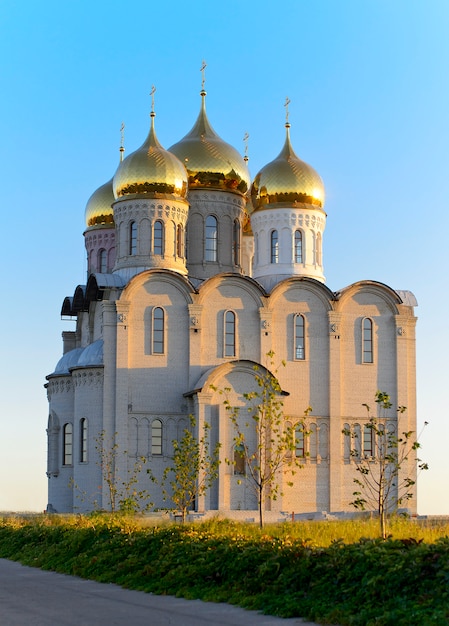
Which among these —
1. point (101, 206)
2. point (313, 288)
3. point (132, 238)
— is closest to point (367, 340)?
point (313, 288)

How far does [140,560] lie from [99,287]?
67.5 feet

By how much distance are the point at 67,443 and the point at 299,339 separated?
783 centimetres

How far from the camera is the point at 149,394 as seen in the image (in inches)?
1241

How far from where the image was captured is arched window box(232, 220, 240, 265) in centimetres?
3631

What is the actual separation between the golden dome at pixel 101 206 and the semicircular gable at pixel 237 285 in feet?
26.5

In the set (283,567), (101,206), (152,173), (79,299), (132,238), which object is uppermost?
(101,206)

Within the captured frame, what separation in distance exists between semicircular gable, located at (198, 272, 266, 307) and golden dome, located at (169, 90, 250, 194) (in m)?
4.47

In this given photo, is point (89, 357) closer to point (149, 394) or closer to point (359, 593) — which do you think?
point (149, 394)

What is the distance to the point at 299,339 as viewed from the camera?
109 feet

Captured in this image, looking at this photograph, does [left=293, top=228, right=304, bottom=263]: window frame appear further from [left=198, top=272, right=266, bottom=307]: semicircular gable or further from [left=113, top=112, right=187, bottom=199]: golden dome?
[left=113, top=112, right=187, bottom=199]: golden dome

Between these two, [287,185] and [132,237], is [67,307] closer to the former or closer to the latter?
[132,237]

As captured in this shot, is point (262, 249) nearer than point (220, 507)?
No

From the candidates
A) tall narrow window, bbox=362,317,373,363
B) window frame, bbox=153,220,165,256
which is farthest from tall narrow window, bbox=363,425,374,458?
window frame, bbox=153,220,165,256

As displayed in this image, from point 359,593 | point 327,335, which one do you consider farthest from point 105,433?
point 359,593
